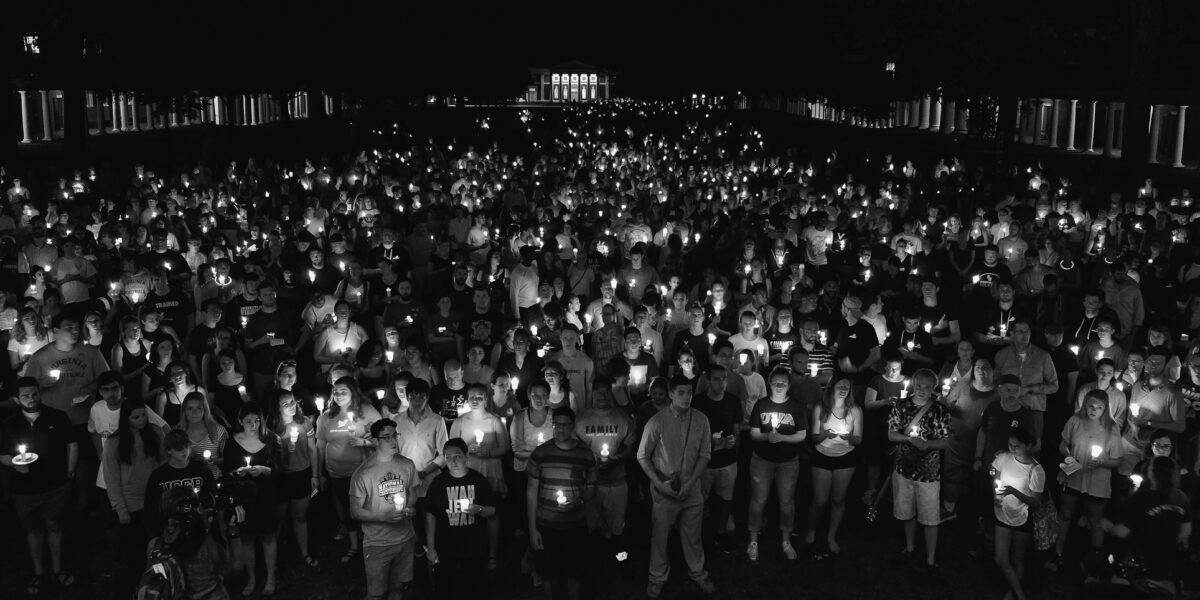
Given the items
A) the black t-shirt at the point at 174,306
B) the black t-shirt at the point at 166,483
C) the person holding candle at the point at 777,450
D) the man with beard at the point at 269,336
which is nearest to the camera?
the black t-shirt at the point at 166,483

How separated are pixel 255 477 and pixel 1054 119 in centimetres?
5436

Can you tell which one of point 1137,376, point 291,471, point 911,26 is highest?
point 911,26

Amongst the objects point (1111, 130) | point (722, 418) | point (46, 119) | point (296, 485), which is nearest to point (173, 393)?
point (296, 485)

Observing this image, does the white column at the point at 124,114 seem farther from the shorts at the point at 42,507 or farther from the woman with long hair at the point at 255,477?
the woman with long hair at the point at 255,477

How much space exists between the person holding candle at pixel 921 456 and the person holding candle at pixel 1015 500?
617 mm

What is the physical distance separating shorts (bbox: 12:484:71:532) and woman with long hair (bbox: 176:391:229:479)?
0.98m

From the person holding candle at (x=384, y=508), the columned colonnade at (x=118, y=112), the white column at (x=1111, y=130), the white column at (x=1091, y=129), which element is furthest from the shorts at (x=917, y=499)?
the white column at (x=1091, y=129)

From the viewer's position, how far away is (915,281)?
1227 cm

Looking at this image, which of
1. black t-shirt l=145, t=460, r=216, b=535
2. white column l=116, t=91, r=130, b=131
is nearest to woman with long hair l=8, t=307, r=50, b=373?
black t-shirt l=145, t=460, r=216, b=535

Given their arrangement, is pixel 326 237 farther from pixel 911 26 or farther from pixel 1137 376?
pixel 911 26

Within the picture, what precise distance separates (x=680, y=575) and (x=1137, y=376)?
4115 mm

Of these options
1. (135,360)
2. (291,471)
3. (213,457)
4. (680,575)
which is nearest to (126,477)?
(213,457)

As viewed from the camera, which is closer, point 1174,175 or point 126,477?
point 126,477

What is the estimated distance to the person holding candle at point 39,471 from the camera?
7.83 meters
